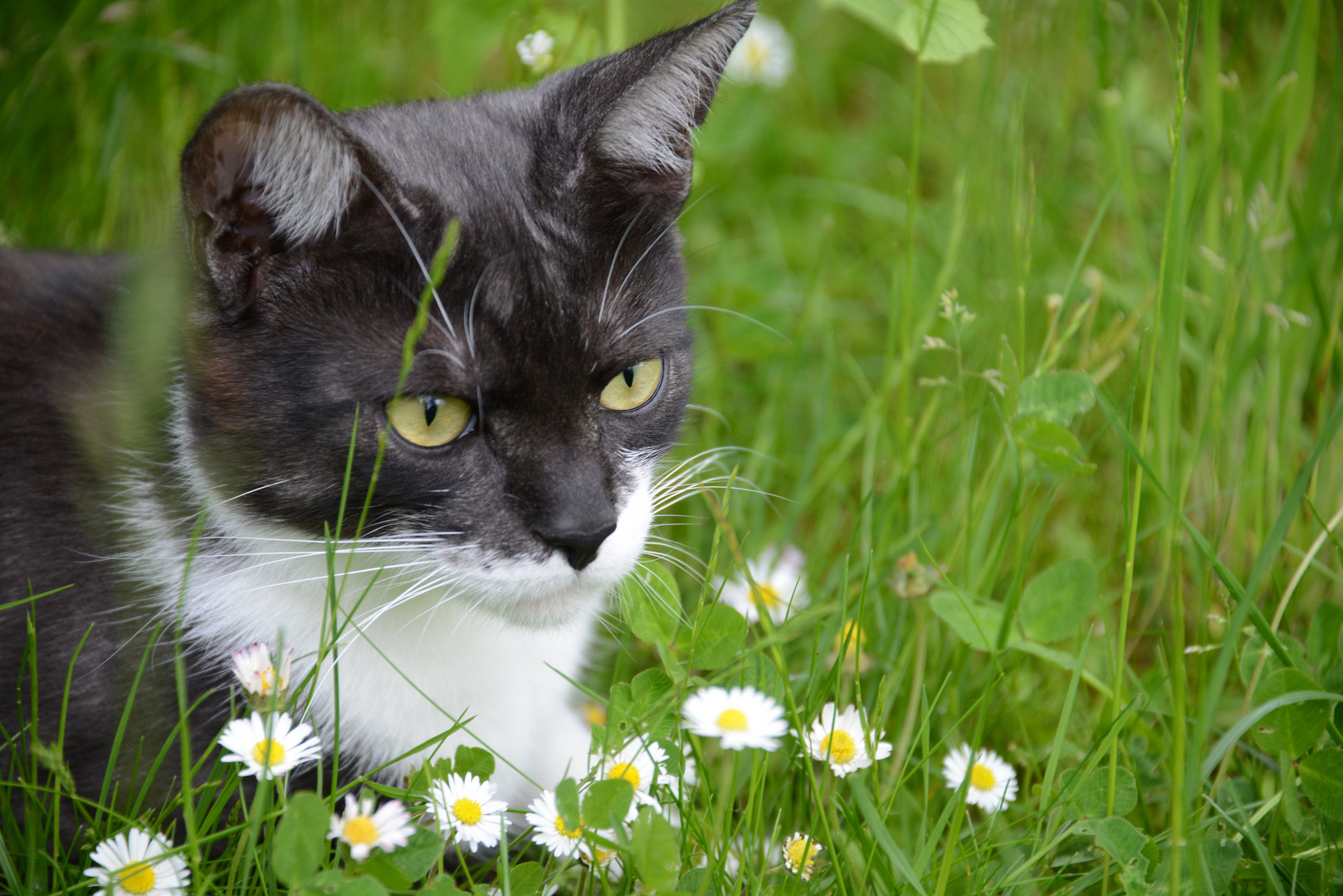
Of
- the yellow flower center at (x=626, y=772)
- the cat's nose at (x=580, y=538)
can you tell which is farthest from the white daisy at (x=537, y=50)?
the yellow flower center at (x=626, y=772)

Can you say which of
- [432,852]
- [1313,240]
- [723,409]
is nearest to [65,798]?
[432,852]

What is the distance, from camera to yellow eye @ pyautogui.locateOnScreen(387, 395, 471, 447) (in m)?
1.43

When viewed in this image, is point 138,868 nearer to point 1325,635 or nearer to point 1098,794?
point 1098,794

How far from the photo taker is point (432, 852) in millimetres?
1202

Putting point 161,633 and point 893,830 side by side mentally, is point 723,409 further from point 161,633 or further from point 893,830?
point 161,633

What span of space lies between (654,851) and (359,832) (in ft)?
1.05

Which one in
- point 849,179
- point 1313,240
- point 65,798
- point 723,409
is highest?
point 849,179

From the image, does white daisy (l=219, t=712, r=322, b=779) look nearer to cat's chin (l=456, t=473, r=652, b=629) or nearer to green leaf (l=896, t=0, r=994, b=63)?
cat's chin (l=456, t=473, r=652, b=629)

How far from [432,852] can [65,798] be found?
0.68 m

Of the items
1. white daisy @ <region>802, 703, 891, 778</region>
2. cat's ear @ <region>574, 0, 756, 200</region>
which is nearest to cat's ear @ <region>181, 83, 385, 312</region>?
cat's ear @ <region>574, 0, 756, 200</region>

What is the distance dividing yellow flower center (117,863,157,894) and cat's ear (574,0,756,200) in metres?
1.09

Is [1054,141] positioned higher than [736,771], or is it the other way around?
[1054,141]

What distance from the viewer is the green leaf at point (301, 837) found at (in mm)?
1097

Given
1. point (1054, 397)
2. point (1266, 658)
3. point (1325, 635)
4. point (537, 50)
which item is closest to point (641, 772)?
point (1054, 397)
